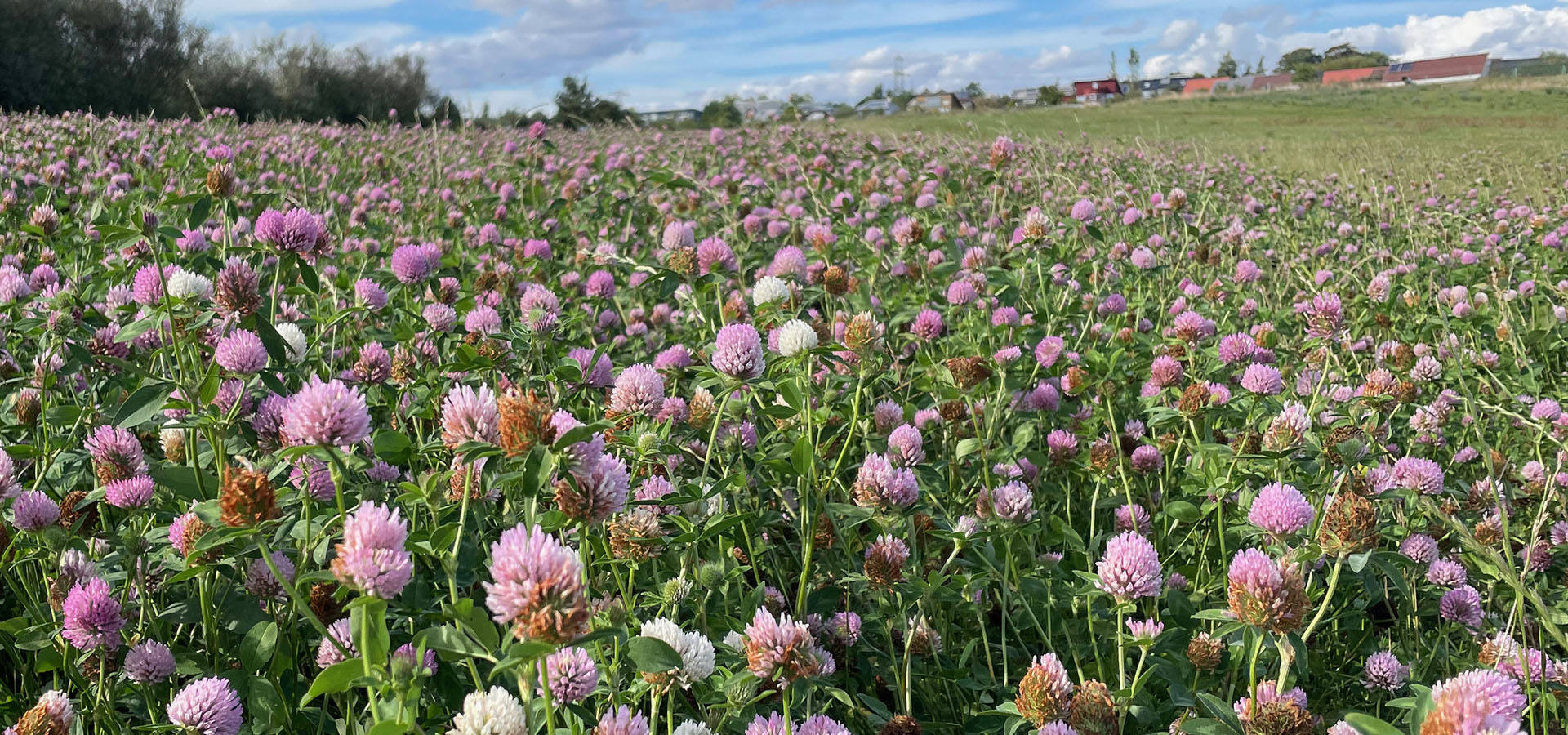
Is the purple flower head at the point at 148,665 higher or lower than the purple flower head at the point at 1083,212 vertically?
lower

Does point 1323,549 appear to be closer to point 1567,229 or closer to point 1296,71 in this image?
point 1567,229

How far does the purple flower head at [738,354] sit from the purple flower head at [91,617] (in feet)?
3.21

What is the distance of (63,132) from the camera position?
644 centimetres

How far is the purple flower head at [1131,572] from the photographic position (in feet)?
4.91

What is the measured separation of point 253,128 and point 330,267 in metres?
7.35

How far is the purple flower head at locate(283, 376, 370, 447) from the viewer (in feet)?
3.47

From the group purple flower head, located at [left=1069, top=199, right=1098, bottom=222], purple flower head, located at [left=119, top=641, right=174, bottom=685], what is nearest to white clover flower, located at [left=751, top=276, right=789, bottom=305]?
purple flower head, located at [left=119, top=641, right=174, bottom=685]

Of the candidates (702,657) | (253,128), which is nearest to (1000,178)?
(702,657)

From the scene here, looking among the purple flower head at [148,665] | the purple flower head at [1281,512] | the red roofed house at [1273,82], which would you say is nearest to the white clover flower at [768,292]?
the purple flower head at [1281,512]

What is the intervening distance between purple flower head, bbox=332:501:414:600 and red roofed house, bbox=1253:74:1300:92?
168ft

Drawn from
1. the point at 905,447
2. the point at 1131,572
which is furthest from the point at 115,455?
the point at 1131,572

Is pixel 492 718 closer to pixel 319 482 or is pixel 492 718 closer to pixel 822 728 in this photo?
pixel 822 728

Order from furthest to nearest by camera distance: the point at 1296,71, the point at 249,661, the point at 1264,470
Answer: the point at 1296,71 → the point at 1264,470 → the point at 249,661

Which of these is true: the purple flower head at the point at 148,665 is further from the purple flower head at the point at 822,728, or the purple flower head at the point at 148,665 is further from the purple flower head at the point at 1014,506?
the purple flower head at the point at 1014,506
